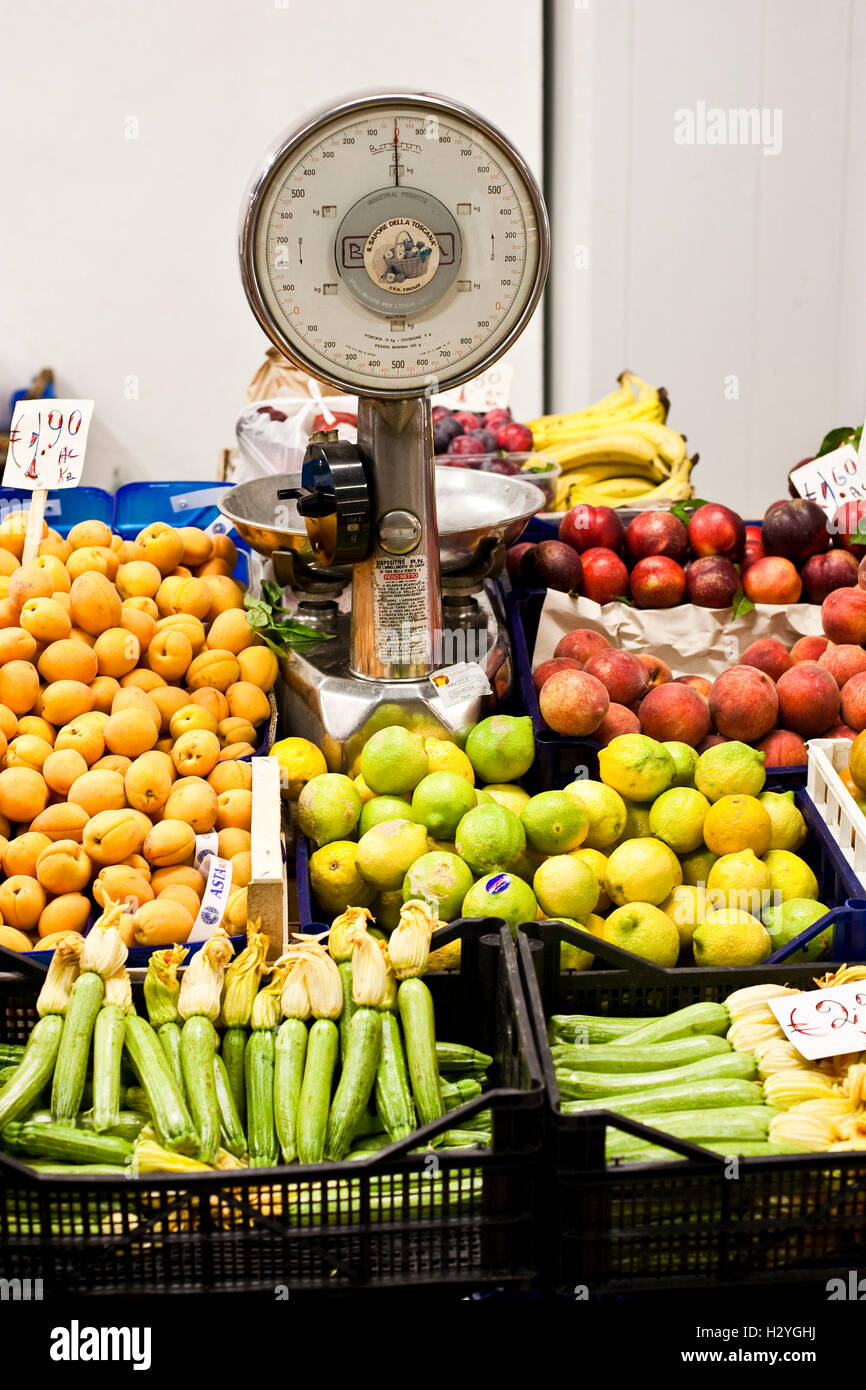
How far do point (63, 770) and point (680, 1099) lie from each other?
101cm

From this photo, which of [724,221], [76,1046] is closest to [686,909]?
[76,1046]

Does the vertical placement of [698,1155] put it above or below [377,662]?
below

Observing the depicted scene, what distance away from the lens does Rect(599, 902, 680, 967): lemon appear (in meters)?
1.67

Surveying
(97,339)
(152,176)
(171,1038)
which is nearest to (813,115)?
(152,176)

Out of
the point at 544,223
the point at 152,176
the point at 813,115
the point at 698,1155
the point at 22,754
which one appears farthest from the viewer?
the point at 152,176

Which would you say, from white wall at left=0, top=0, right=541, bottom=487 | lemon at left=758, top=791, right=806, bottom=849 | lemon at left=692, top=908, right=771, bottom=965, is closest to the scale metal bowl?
lemon at left=758, top=791, right=806, bottom=849

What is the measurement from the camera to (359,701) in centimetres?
193

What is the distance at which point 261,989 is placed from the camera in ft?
4.95

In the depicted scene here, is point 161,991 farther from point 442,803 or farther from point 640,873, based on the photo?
point 640,873

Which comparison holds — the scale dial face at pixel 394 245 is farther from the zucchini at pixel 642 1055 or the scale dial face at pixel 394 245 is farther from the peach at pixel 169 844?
the zucchini at pixel 642 1055

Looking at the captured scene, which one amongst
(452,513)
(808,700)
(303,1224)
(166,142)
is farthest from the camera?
(166,142)

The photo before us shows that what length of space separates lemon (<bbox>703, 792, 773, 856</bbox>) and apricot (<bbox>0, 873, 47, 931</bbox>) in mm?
954

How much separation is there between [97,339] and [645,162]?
2345mm
